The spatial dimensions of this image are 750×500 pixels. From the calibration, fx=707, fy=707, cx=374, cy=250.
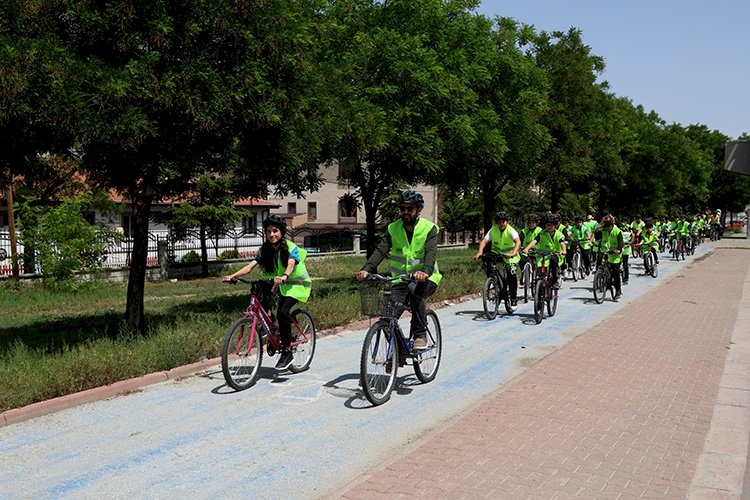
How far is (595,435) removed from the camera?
6078 mm

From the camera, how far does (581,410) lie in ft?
22.5

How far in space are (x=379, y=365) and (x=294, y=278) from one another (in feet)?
4.99

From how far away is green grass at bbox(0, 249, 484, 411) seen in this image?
741 centimetres

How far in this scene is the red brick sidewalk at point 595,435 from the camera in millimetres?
4914

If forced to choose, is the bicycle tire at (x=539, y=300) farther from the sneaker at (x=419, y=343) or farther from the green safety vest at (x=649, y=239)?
the green safety vest at (x=649, y=239)

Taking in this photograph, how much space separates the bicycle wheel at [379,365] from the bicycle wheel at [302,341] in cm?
144

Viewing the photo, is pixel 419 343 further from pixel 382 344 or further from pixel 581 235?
pixel 581 235

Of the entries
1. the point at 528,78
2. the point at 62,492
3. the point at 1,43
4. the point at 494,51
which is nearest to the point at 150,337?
the point at 1,43

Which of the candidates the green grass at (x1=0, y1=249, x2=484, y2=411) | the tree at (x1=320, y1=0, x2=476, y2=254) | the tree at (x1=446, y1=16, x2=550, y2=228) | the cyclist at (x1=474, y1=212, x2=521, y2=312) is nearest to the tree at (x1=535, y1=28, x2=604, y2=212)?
the tree at (x1=446, y1=16, x2=550, y2=228)

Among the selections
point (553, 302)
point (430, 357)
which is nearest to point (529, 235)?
point (553, 302)

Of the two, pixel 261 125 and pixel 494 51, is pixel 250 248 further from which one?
pixel 261 125

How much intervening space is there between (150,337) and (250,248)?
76.9 ft

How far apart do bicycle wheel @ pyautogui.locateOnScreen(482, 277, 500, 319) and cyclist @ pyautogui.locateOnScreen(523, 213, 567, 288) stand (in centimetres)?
104

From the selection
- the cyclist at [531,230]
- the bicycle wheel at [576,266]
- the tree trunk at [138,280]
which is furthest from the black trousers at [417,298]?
the bicycle wheel at [576,266]
